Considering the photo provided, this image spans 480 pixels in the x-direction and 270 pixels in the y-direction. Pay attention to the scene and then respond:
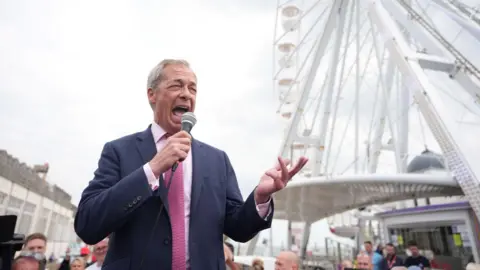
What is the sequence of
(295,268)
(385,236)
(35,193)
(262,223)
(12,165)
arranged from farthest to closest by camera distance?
1. (35,193)
2. (12,165)
3. (385,236)
4. (295,268)
5. (262,223)

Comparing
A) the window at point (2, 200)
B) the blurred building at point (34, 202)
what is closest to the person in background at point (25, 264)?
the blurred building at point (34, 202)

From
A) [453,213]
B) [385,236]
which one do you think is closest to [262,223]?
[453,213]

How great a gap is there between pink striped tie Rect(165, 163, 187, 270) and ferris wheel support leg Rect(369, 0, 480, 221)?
7948mm

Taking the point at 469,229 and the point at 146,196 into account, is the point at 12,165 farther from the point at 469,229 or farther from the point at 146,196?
the point at 469,229

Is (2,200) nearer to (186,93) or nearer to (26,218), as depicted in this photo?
(26,218)

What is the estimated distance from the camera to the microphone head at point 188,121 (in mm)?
1438

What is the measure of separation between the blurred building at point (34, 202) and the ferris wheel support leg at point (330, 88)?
14.4 meters

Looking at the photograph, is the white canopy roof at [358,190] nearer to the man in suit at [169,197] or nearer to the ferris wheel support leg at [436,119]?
the ferris wheel support leg at [436,119]

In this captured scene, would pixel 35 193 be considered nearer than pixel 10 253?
No

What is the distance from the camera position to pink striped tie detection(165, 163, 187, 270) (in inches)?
48.3

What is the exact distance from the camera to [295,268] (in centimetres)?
389

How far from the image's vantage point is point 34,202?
61.9 ft

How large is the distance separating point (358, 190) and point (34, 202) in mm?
17938

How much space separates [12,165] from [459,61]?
17656 mm
